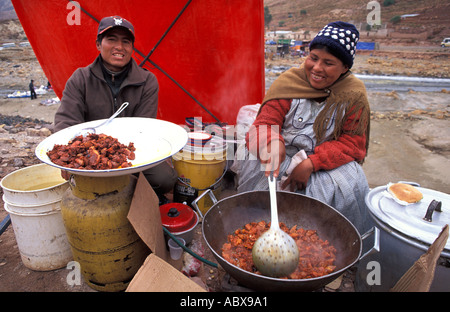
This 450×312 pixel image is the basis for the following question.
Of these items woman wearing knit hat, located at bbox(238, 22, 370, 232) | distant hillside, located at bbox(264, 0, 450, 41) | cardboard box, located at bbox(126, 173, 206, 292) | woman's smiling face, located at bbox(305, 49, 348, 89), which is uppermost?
distant hillside, located at bbox(264, 0, 450, 41)

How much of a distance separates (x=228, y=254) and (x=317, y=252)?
561 mm

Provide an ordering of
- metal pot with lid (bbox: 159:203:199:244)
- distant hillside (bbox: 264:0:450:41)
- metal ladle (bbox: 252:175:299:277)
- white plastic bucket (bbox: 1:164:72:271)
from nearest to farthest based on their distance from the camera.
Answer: metal ladle (bbox: 252:175:299:277) → white plastic bucket (bbox: 1:164:72:271) → metal pot with lid (bbox: 159:203:199:244) → distant hillside (bbox: 264:0:450:41)

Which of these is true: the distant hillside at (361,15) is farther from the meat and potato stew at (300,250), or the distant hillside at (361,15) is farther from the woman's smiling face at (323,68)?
the meat and potato stew at (300,250)

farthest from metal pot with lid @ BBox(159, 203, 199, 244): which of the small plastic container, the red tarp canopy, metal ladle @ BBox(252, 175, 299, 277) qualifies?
the red tarp canopy

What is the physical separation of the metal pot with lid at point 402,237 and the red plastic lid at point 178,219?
135cm

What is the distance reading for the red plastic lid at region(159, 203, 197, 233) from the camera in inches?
93.8

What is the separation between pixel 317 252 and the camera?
1760mm

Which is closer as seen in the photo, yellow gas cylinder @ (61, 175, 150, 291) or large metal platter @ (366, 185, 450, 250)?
large metal platter @ (366, 185, 450, 250)

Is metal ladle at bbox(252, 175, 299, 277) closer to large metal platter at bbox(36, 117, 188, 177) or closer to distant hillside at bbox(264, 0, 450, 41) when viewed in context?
large metal platter at bbox(36, 117, 188, 177)

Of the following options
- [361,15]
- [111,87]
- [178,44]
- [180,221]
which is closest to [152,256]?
[180,221]
